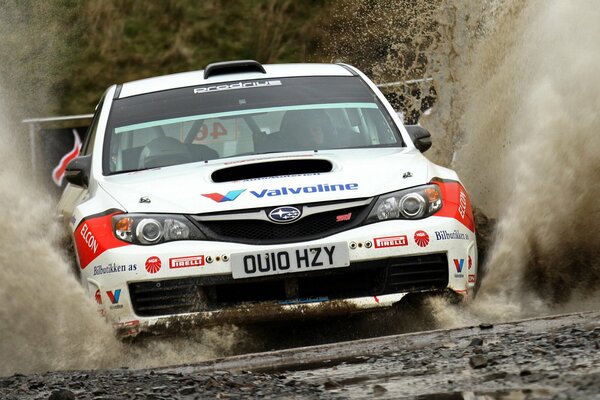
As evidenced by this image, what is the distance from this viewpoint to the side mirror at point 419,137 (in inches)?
327

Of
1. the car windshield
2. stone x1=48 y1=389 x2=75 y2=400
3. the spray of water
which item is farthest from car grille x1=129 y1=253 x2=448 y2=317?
stone x1=48 y1=389 x2=75 y2=400

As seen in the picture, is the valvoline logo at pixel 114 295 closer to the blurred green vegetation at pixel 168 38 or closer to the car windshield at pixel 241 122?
the car windshield at pixel 241 122

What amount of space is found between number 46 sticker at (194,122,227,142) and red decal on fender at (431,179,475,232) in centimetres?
147

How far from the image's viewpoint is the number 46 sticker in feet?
26.8

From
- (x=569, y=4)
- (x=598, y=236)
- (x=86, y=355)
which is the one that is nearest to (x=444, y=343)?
(x=86, y=355)

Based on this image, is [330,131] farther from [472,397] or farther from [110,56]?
[110,56]

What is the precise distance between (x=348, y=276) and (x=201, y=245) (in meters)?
0.77

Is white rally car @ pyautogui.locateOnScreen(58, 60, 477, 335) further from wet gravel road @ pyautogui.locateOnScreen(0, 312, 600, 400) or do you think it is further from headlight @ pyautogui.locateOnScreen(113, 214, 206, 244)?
wet gravel road @ pyautogui.locateOnScreen(0, 312, 600, 400)

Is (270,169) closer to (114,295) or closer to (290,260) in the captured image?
(290,260)

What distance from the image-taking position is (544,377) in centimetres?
500

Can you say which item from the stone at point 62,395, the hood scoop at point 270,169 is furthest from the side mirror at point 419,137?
the stone at point 62,395

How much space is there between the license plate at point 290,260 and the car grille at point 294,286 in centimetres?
4

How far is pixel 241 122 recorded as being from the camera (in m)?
8.28

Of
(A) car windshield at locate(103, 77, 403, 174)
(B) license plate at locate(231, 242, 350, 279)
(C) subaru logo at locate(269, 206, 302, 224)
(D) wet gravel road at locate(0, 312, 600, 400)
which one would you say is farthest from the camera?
(A) car windshield at locate(103, 77, 403, 174)
